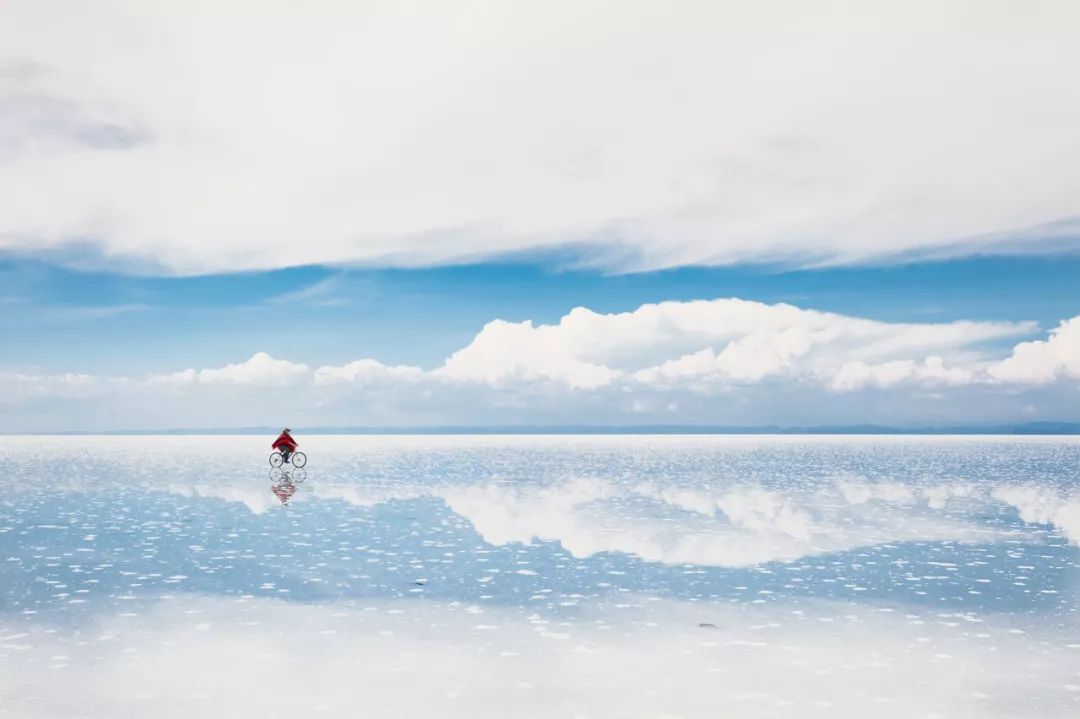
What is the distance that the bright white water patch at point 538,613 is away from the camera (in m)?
12.5

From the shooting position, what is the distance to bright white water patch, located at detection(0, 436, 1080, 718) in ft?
40.9

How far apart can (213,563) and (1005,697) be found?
19.9m

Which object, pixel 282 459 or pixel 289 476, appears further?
pixel 282 459

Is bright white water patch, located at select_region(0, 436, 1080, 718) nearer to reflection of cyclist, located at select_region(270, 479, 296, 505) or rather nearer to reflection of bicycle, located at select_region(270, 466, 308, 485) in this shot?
reflection of cyclist, located at select_region(270, 479, 296, 505)

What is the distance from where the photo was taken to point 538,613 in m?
17.7

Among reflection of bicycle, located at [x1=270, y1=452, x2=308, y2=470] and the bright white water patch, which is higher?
reflection of bicycle, located at [x1=270, y1=452, x2=308, y2=470]

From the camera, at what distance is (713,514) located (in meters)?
37.2

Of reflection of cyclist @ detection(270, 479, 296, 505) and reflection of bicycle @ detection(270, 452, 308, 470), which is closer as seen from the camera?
reflection of cyclist @ detection(270, 479, 296, 505)

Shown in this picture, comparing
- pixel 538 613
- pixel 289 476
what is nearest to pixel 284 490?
pixel 289 476

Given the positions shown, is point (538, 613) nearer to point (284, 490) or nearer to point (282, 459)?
point (284, 490)

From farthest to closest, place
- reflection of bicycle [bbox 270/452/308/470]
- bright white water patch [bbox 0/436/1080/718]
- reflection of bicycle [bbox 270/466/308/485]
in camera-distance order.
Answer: reflection of bicycle [bbox 270/452/308/470], reflection of bicycle [bbox 270/466/308/485], bright white water patch [bbox 0/436/1080/718]

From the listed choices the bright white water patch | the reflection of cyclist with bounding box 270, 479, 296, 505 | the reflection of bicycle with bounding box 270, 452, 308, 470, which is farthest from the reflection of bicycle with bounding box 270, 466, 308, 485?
the bright white water patch

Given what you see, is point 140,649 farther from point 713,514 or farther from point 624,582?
point 713,514

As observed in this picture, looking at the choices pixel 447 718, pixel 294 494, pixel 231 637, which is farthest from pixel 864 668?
pixel 294 494
